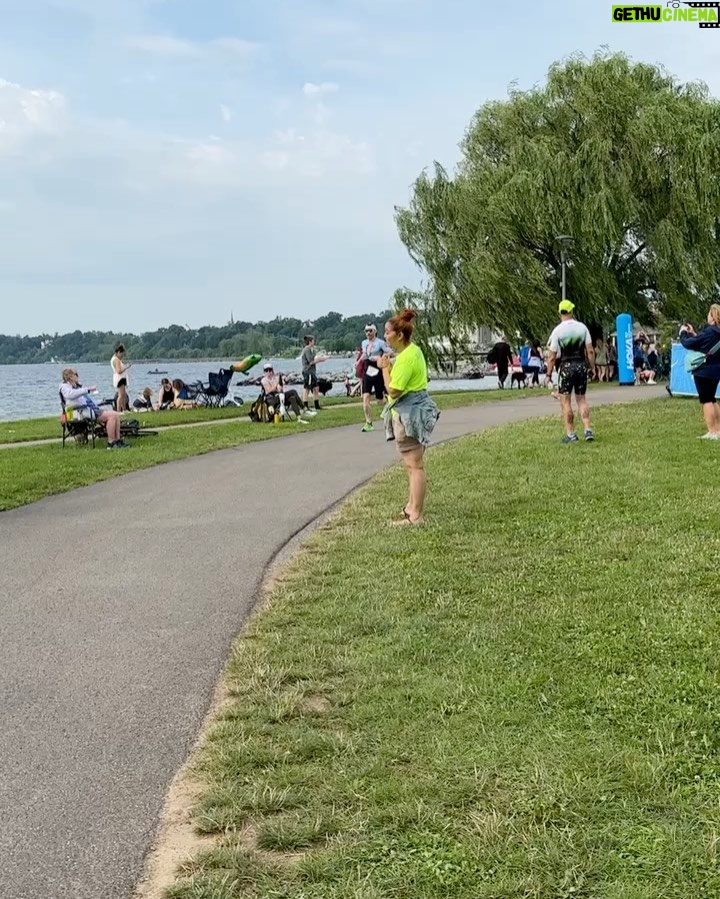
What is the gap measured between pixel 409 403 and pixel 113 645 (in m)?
3.95

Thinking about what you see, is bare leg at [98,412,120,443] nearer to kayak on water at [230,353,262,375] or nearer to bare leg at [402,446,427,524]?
bare leg at [402,446,427,524]

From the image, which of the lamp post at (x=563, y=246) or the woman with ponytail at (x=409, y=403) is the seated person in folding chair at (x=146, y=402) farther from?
the woman with ponytail at (x=409, y=403)

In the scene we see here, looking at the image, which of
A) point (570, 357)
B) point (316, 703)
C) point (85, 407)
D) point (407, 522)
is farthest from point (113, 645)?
point (85, 407)

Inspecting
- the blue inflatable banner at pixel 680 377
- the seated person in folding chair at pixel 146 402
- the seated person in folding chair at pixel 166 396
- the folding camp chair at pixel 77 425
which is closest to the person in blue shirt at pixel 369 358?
the folding camp chair at pixel 77 425

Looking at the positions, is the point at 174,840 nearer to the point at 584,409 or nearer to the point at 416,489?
the point at 416,489

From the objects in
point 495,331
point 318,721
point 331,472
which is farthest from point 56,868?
point 495,331

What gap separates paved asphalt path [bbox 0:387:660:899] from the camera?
320 cm

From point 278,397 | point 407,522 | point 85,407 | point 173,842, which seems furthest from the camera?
point 278,397

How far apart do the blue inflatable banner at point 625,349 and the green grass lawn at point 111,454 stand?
10.00 metres

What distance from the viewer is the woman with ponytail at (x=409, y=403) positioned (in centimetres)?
838

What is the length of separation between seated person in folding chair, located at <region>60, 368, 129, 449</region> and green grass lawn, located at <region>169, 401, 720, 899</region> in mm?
9521

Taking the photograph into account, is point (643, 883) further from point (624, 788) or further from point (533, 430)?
point (533, 430)

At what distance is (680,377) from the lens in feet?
68.6

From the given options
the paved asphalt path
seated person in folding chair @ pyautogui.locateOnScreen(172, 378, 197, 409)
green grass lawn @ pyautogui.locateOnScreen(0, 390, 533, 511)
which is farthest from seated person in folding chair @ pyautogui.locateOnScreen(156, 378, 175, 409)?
the paved asphalt path
